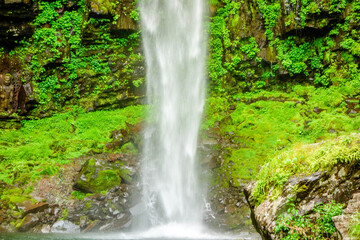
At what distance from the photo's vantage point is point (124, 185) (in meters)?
9.96

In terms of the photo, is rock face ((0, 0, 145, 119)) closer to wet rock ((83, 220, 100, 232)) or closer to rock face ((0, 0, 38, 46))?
rock face ((0, 0, 38, 46))

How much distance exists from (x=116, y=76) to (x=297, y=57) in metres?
10.4

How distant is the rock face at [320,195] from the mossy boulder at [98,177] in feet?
25.0

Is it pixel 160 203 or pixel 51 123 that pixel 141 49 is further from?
pixel 160 203

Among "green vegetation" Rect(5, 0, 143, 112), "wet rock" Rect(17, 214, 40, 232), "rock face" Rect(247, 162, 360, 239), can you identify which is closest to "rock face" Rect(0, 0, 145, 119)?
"green vegetation" Rect(5, 0, 143, 112)

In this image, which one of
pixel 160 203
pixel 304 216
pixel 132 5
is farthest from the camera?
pixel 132 5

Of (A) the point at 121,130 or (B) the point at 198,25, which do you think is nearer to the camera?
(A) the point at 121,130

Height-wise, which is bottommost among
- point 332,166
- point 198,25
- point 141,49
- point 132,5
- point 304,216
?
point 304,216

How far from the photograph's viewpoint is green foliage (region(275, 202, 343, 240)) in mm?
2330

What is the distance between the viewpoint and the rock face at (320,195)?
2.28m

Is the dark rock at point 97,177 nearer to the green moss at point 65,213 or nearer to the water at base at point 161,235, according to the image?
the green moss at point 65,213

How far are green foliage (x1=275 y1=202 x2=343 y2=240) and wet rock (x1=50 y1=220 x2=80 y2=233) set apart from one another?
24.5ft

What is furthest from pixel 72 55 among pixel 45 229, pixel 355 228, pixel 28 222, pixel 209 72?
pixel 355 228

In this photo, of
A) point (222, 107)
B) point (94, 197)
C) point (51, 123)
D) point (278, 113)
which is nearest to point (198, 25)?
point (222, 107)
